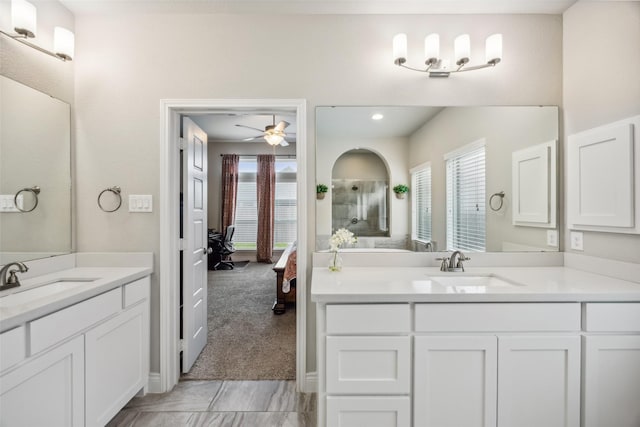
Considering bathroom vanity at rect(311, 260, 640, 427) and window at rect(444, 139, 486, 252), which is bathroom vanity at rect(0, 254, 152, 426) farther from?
window at rect(444, 139, 486, 252)

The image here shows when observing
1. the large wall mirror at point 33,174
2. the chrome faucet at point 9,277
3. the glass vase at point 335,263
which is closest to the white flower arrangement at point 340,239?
the glass vase at point 335,263

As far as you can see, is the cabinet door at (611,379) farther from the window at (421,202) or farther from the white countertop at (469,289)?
the window at (421,202)

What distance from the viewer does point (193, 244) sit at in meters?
2.41

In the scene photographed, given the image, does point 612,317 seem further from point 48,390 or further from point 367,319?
point 48,390

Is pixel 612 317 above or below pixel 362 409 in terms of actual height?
above

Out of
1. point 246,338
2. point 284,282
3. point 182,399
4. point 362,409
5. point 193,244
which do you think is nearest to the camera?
point 362,409

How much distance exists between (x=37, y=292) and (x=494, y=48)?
3.01 m

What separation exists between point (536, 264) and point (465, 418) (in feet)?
3.91

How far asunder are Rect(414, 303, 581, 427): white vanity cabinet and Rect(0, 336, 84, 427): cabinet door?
160 centimetres

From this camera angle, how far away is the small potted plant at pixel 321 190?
2084 millimetres

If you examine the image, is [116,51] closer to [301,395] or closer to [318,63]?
[318,63]

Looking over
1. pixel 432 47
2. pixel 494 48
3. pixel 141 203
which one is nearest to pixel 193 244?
pixel 141 203

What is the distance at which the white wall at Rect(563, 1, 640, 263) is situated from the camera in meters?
1.61

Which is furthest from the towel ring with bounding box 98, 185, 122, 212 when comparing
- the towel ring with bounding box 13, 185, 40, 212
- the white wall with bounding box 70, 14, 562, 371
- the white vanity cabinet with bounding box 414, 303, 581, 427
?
the white vanity cabinet with bounding box 414, 303, 581, 427
